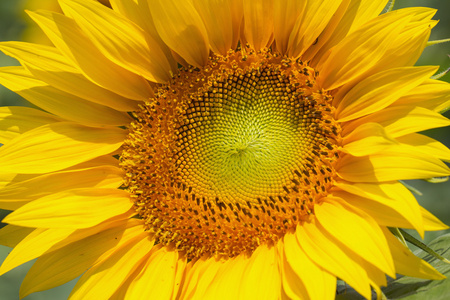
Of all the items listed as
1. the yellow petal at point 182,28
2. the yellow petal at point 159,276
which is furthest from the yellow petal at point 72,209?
the yellow petal at point 182,28

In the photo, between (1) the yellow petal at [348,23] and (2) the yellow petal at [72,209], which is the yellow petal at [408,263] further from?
(2) the yellow petal at [72,209]

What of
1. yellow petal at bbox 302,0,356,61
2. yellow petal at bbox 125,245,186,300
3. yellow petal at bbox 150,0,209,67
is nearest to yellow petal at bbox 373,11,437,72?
yellow petal at bbox 302,0,356,61

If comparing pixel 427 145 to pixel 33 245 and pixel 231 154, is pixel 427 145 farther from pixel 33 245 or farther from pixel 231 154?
pixel 33 245

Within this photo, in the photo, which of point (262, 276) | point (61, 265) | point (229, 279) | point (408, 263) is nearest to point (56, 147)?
point (61, 265)

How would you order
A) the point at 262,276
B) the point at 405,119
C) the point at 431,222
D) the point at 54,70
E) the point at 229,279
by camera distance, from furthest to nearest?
the point at 54,70 → the point at 229,279 → the point at 262,276 → the point at 405,119 → the point at 431,222

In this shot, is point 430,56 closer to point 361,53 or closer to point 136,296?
point 361,53

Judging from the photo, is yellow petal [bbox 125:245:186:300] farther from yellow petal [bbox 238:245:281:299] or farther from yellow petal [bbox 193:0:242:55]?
yellow petal [bbox 193:0:242:55]

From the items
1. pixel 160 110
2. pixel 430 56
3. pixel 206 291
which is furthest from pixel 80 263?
pixel 430 56
